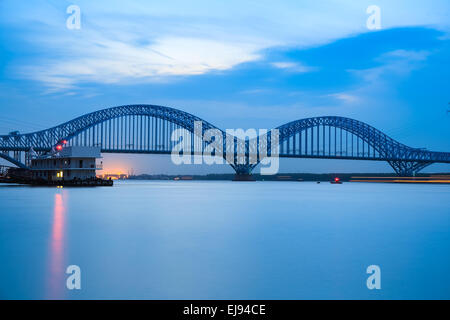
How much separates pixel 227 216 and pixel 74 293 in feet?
37.3

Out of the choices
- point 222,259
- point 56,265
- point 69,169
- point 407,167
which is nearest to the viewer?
point 56,265

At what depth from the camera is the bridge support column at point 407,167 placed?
9144 centimetres

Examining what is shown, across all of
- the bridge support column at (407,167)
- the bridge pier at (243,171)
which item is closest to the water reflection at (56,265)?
the bridge pier at (243,171)

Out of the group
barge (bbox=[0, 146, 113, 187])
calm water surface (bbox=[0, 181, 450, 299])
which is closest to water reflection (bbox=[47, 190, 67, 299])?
calm water surface (bbox=[0, 181, 450, 299])

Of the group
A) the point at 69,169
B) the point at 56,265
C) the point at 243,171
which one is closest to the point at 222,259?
the point at 56,265

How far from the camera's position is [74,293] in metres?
5.79

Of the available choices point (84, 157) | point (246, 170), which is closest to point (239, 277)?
point (84, 157)

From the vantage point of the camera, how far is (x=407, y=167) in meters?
94.0

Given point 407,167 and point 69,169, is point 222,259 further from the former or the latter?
point 407,167

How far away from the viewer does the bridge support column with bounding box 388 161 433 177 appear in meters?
91.4

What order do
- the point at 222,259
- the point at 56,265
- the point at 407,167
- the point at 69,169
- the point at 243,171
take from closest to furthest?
the point at 56,265 < the point at 222,259 < the point at 69,169 < the point at 243,171 < the point at 407,167

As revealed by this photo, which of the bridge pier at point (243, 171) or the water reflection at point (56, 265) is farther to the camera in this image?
the bridge pier at point (243, 171)

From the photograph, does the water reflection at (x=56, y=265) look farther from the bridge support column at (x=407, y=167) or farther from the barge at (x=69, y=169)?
the bridge support column at (x=407, y=167)

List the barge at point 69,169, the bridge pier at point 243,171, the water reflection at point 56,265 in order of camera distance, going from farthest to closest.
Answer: the bridge pier at point 243,171, the barge at point 69,169, the water reflection at point 56,265
